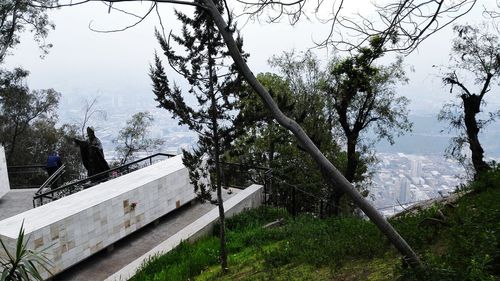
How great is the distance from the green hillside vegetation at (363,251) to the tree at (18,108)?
1696 cm

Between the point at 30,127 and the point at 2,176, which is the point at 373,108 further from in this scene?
the point at 30,127

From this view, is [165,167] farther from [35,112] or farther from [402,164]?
[402,164]

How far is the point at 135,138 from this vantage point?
81.9ft

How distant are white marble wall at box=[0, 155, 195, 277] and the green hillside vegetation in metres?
1.92

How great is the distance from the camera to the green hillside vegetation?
3514 mm

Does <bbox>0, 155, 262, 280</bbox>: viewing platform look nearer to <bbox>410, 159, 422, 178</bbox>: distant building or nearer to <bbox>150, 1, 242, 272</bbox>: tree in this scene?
<bbox>150, 1, 242, 272</bbox>: tree

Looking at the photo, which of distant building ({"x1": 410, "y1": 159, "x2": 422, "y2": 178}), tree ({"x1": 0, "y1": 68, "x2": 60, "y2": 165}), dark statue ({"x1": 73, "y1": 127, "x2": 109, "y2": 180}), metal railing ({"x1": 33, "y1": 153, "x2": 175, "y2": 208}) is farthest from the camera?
distant building ({"x1": 410, "y1": 159, "x2": 422, "y2": 178})

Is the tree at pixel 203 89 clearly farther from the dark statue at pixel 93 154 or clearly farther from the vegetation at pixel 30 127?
the vegetation at pixel 30 127

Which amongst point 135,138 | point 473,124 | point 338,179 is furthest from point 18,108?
point 338,179

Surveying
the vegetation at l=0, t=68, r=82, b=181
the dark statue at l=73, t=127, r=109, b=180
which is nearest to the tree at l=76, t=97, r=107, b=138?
the vegetation at l=0, t=68, r=82, b=181

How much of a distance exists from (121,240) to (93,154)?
356 centimetres

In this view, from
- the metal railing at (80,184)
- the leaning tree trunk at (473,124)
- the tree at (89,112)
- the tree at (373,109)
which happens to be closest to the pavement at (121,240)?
the metal railing at (80,184)

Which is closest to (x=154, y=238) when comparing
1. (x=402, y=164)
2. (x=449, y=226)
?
(x=449, y=226)

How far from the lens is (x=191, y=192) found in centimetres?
1295
